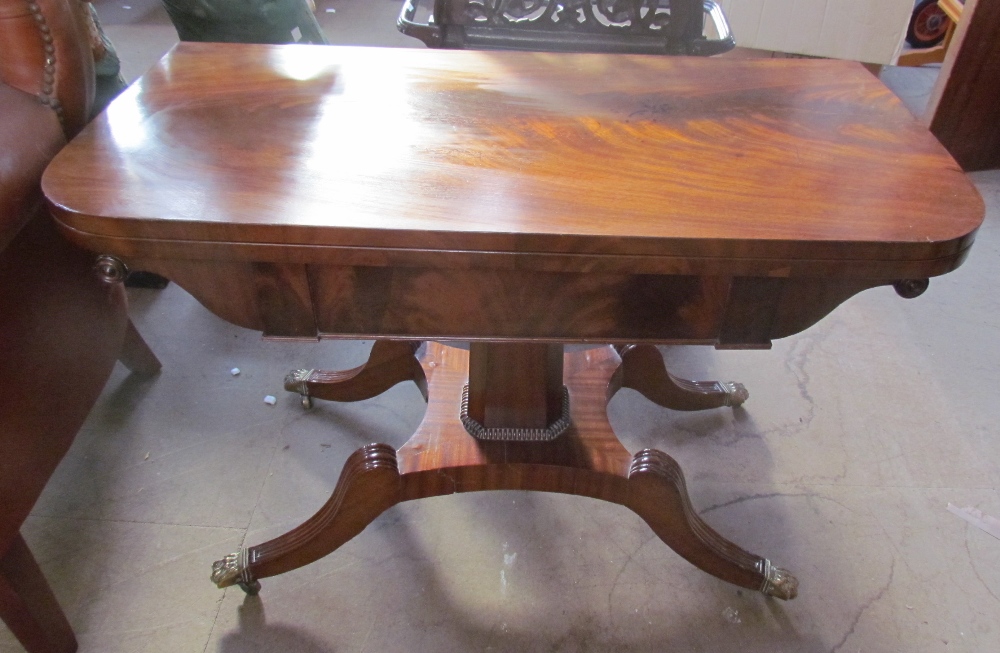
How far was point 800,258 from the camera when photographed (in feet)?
1.97

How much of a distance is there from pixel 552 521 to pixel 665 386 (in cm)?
32

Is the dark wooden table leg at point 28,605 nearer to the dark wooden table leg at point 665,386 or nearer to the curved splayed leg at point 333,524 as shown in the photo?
the curved splayed leg at point 333,524

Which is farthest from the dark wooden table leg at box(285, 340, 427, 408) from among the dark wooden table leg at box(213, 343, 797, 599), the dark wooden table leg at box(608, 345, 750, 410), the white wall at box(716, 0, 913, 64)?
the white wall at box(716, 0, 913, 64)

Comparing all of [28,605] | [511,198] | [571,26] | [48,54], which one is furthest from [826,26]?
[28,605]

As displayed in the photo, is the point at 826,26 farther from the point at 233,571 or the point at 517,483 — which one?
the point at 233,571

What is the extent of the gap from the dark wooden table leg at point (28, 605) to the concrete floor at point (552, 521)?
0.08 metres

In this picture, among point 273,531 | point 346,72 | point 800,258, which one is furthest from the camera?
point 273,531

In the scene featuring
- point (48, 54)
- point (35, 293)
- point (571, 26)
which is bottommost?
point (35, 293)

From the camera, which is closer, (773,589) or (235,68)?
(235,68)

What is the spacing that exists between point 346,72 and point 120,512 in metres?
0.77

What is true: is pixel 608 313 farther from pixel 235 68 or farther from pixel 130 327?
pixel 130 327

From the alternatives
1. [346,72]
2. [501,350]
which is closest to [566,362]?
[501,350]

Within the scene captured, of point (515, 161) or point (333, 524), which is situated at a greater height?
point (515, 161)

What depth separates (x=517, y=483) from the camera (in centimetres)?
99
